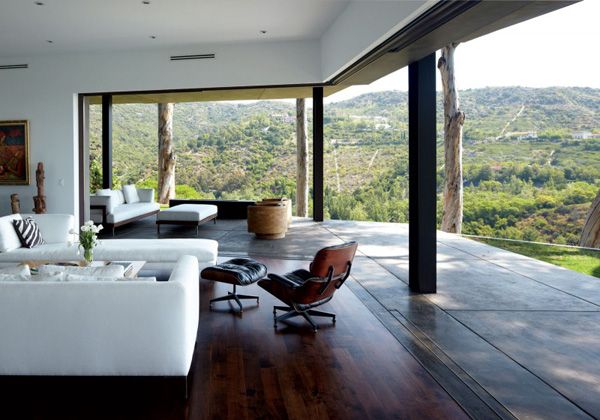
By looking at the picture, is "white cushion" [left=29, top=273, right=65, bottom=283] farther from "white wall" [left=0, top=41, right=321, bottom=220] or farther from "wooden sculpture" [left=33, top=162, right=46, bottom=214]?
"wooden sculpture" [left=33, top=162, right=46, bottom=214]

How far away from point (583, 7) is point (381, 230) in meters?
12.4

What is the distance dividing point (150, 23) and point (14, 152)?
14.3ft

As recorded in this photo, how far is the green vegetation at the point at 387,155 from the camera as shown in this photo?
50.7ft

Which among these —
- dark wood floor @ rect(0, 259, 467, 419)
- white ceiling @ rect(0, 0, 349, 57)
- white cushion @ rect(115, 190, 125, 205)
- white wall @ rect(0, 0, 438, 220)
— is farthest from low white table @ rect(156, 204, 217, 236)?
dark wood floor @ rect(0, 259, 467, 419)

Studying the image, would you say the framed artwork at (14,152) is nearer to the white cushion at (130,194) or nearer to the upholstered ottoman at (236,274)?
the white cushion at (130,194)

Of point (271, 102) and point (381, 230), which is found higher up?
point (271, 102)

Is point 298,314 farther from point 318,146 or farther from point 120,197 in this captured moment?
point 120,197

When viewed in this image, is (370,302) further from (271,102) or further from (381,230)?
(271,102)

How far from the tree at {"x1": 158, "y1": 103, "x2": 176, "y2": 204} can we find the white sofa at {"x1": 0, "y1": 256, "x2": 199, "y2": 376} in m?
14.6

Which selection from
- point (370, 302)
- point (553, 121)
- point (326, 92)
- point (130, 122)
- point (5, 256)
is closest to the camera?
point (370, 302)

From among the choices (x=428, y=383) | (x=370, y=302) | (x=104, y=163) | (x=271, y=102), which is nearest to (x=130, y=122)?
(x=271, y=102)

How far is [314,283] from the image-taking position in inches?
169

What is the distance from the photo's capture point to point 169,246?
19.9 ft

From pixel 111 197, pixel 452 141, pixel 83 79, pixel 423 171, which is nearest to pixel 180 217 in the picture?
pixel 111 197
